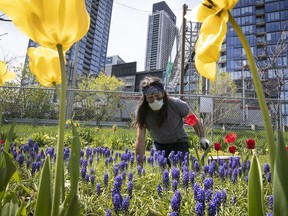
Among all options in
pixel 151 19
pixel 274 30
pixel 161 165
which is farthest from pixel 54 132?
pixel 151 19

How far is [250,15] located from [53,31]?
64.4 metres

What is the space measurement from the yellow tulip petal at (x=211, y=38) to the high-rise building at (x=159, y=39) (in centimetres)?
9777

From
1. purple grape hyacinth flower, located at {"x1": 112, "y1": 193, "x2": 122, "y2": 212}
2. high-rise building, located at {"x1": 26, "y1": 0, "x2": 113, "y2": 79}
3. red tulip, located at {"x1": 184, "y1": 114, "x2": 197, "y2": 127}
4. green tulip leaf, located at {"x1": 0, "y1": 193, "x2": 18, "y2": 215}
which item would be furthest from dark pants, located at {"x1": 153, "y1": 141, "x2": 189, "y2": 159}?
high-rise building, located at {"x1": 26, "y1": 0, "x2": 113, "y2": 79}

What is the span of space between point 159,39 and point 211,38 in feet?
343

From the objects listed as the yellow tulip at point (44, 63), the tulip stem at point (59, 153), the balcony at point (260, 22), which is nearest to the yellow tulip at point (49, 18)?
the tulip stem at point (59, 153)

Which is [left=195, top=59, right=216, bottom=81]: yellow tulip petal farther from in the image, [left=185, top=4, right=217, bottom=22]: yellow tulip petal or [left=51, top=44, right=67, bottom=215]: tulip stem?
[left=51, top=44, right=67, bottom=215]: tulip stem

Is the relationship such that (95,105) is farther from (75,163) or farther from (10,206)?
(75,163)

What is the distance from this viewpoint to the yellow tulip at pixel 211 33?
0.53m

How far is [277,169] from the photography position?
512 millimetres

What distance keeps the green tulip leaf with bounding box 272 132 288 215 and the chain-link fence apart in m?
7.51

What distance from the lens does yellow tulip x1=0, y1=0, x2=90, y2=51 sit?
2.09 feet

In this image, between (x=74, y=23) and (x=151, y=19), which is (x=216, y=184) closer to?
(x=74, y=23)

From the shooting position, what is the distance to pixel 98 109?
9.58 metres

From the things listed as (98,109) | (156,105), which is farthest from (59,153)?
(98,109)
